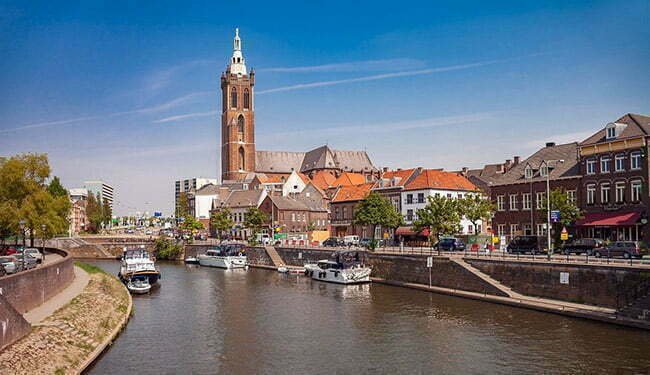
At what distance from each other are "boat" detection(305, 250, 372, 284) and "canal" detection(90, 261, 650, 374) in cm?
1122

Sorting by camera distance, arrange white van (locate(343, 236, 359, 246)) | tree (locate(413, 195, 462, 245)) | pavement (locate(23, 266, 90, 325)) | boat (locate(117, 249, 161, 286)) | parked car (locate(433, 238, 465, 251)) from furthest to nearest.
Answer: white van (locate(343, 236, 359, 246))
tree (locate(413, 195, 462, 245))
parked car (locate(433, 238, 465, 251))
boat (locate(117, 249, 161, 286))
pavement (locate(23, 266, 90, 325))

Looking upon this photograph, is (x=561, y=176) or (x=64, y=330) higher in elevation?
(x=561, y=176)

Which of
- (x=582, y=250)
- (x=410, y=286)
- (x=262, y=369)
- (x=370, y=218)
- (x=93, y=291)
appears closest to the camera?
(x=262, y=369)

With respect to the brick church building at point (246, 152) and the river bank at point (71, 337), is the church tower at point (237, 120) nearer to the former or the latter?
the brick church building at point (246, 152)

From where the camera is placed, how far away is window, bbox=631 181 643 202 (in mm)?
60438

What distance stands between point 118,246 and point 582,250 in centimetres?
8879

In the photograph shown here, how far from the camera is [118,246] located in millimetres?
116938

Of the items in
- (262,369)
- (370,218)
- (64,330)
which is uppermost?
(370,218)

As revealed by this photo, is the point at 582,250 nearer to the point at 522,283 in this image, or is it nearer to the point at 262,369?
the point at 522,283

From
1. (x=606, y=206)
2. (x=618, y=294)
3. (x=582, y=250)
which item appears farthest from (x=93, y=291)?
(x=606, y=206)

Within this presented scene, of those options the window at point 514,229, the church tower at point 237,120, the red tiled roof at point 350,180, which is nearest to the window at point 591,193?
the window at point 514,229

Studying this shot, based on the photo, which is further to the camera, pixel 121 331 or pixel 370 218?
pixel 370 218

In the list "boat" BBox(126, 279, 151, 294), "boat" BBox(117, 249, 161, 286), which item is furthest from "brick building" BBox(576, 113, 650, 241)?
"boat" BBox(117, 249, 161, 286)

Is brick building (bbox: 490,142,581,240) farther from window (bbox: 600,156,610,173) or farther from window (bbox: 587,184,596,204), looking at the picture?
window (bbox: 600,156,610,173)
